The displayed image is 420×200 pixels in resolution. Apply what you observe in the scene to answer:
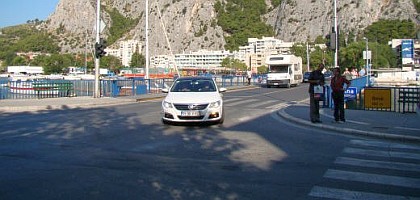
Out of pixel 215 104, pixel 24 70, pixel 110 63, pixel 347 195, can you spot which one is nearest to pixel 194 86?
pixel 215 104

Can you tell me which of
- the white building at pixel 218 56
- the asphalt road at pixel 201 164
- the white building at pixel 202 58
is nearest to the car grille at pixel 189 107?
the asphalt road at pixel 201 164

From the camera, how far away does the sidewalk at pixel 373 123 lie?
1100cm

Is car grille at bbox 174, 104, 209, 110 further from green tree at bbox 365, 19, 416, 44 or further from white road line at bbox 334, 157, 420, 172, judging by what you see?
green tree at bbox 365, 19, 416, 44

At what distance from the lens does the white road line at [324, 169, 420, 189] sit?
20.6 feet

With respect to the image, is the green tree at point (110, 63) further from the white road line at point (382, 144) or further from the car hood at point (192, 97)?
the white road line at point (382, 144)

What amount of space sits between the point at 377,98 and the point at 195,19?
168694 mm

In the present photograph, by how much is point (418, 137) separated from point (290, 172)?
197 inches

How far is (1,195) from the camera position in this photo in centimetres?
551

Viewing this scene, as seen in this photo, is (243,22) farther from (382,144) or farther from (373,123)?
(382,144)

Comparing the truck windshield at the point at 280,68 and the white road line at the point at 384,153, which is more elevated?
the truck windshield at the point at 280,68

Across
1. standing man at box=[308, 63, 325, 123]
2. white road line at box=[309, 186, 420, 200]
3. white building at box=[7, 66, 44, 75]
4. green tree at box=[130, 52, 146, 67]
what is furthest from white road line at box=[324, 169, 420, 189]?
green tree at box=[130, 52, 146, 67]

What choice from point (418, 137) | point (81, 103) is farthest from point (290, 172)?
point (81, 103)

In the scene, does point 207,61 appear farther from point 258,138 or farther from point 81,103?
point 258,138

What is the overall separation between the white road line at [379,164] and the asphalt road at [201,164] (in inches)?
0.7
